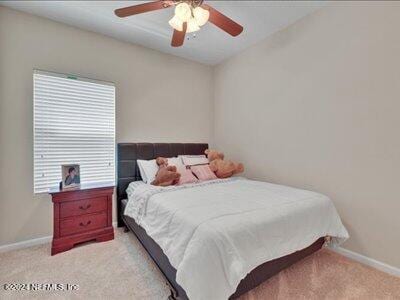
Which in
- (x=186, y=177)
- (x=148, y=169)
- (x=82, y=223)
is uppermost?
(x=148, y=169)

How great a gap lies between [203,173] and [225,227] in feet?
5.23

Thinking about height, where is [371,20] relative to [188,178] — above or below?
above

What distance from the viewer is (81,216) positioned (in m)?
2.39

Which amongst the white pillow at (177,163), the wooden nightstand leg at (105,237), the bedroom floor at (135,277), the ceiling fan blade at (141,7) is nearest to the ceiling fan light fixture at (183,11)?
the ceiling fan blade at (141,7)

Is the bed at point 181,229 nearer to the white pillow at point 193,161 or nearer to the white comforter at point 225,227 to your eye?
the white comforter at point 225,227

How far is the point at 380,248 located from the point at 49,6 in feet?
14.0

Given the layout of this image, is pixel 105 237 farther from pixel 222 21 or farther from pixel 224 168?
pixel 222 21

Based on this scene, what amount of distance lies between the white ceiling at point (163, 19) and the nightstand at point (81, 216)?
2.03 m

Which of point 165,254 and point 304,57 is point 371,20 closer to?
point 304,57

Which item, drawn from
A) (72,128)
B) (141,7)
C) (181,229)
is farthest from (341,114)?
(72,128)

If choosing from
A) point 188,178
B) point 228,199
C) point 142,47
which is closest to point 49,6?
point 142,47

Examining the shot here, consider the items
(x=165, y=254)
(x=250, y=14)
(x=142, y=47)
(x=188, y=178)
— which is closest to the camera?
(x=165, y=254)

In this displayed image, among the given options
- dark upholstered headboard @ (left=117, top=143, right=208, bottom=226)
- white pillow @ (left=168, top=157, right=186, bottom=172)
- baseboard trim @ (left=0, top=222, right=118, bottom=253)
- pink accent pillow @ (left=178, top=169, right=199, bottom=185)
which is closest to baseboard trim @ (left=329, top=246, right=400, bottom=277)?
pink accent pillow @ (left=178, top=169, right=199, bottom=185)

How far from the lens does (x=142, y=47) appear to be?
3195mm
